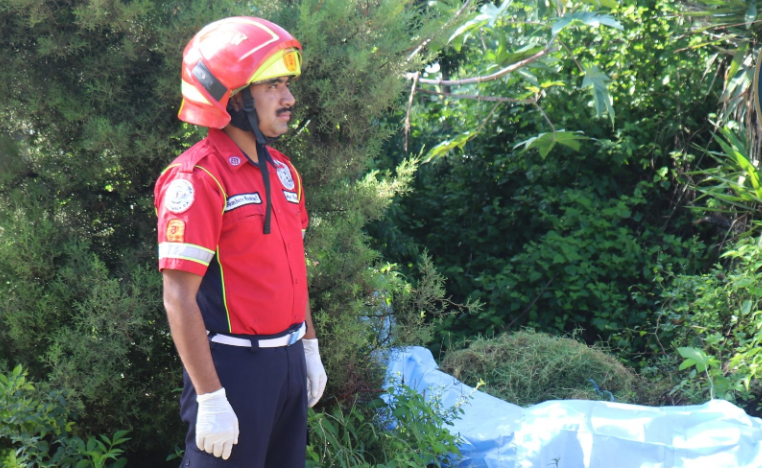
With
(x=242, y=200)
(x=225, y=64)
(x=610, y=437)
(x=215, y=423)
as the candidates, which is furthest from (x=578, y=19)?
(x=215, y=423)

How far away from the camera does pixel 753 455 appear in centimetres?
341

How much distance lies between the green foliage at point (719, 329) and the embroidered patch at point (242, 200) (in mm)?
3124

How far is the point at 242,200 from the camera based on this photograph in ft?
7.22

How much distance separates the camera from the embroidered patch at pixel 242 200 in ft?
7.14

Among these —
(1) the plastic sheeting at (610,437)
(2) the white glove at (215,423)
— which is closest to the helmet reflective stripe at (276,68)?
(2) the white glove at (215,423)

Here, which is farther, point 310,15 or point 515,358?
point 515,358

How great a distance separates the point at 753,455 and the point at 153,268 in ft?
9.51

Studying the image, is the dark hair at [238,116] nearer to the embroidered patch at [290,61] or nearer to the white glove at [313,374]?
the embroidered patch at [290,61]

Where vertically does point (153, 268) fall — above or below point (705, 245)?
above

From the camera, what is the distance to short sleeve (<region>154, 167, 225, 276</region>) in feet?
6.63

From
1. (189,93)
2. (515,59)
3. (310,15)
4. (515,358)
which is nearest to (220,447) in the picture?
(189,93)

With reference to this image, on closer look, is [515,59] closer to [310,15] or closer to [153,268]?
[310,15]

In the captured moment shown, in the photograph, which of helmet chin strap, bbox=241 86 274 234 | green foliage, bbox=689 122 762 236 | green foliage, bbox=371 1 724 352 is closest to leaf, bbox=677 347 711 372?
green foliage, bbox=371 1 724 352

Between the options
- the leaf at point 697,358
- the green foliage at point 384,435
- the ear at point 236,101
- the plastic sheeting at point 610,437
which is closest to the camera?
the ear at point 236,101
